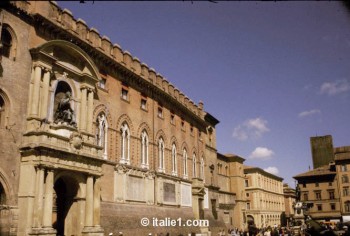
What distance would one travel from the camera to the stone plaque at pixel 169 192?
29597 millimetres

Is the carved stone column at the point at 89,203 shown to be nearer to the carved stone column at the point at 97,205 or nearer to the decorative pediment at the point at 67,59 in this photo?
the carved stone column at the point at 97,205

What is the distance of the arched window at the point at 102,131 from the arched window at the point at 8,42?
7119 millimetres

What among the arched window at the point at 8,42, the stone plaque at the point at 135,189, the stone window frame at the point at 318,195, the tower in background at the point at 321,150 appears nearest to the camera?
the arched window at the point at 8,42

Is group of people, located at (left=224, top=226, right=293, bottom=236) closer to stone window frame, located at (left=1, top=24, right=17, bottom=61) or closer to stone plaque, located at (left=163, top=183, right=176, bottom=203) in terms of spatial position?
stone plaque, located at (left=163, top=183, right=176, bottom=203)

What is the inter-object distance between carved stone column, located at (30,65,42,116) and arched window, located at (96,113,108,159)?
5470mm

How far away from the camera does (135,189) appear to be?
25766 mm

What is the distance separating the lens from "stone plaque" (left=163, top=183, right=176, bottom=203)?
29597 millimetres

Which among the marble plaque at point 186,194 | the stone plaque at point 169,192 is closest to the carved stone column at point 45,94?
the stone plaque at point 169,192

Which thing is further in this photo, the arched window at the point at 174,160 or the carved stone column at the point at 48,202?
the arched window at the point at 174,160

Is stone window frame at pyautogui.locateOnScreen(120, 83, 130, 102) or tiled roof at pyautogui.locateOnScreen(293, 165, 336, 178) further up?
stone window frame at pyautogui.locateOnScreen(120, 83, 130, 102)

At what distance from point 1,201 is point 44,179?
2.05 meters

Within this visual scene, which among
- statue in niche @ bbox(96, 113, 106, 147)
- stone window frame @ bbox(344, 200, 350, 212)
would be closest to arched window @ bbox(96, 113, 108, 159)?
statue in niche @ bbox(96, 113, 106, 147)

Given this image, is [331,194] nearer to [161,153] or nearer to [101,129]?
[161,153]

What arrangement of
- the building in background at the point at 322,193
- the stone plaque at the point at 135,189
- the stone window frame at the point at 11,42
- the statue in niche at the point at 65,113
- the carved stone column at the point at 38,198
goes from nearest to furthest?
the carved stone column at the point at 38,198 < the stone window frame at the point at 11,42 < the statue in niche at the point at 65,113 < the stone plaque at the point at 135,189 < the building in background at the point at 322,193
